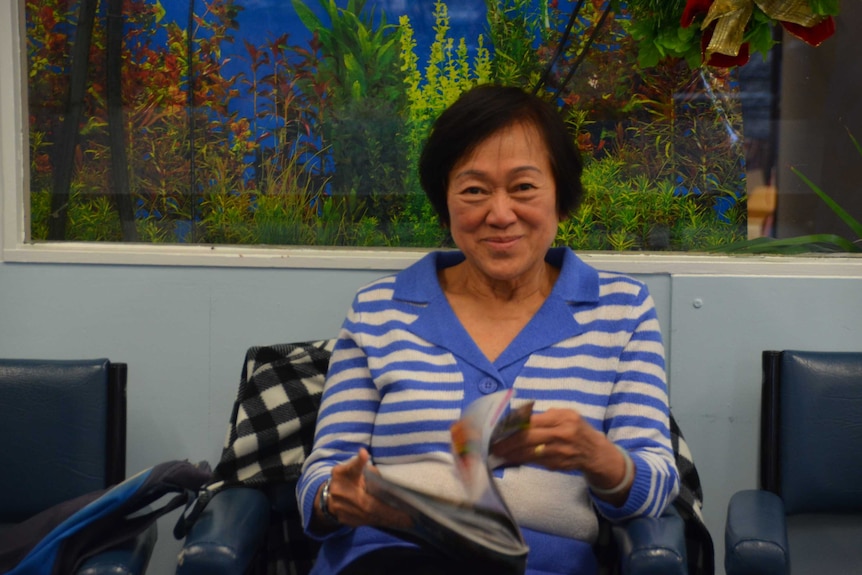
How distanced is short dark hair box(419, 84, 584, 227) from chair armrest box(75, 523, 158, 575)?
877 millimetres

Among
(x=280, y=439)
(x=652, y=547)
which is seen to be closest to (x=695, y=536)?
(x=652, y=547)

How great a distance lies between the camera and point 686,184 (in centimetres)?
252

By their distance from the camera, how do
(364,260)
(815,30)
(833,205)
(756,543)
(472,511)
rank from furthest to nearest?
1. (833,205)
2. (364,260)
3. (815,30)
4. (756,543)
5. (472,511)

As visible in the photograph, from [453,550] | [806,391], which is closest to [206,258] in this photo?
[453,550]

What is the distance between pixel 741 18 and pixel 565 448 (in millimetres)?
1086

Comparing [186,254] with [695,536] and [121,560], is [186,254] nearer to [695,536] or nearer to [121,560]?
[121,560]

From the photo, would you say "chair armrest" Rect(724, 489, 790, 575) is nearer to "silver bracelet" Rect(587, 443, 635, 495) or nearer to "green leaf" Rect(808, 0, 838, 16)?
"silver bracelet" Rect(587, 443, 635, 495)

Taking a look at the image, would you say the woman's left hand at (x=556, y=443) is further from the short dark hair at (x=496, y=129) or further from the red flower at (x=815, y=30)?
the red flower at (x=815, y=30)

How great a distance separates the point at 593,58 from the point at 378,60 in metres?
0.53

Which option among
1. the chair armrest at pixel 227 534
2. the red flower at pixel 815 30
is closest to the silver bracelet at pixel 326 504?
the chair armrest at pixel 227 534

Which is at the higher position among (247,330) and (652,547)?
(247,330)

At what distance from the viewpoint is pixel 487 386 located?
5.89 ft

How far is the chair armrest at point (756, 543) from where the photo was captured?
1.69 m

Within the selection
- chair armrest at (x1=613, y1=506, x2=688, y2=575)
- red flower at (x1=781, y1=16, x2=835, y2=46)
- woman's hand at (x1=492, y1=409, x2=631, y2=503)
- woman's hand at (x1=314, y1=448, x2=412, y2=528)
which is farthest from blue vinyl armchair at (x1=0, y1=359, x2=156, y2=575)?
red flower at (x1=781, y1=16, x2=835, y2=46)
